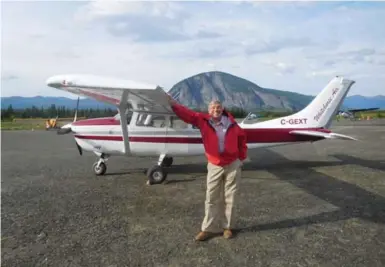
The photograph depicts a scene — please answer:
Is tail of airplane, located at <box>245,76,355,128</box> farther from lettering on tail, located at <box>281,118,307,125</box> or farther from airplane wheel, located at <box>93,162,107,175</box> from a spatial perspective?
airplane wheel, located at <box>93,162,107,175</box>

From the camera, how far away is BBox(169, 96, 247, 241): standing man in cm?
462

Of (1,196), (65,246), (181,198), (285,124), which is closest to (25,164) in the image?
(1,196)

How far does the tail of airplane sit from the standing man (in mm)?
6033

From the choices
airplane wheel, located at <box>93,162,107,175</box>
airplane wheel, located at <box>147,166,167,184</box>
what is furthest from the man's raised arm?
airplane wheel, located at <box>93,162,107,175</box>

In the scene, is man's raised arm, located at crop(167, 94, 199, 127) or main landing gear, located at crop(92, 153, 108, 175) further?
main landing gear, located at crop(92, 153, 108, 175)

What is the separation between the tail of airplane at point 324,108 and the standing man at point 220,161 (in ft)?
19.8

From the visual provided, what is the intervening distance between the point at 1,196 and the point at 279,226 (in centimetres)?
568

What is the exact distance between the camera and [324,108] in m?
10.5

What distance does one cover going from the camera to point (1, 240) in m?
4.65

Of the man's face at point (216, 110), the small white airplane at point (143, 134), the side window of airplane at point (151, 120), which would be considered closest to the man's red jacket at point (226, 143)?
the man's face at point (216, 110)

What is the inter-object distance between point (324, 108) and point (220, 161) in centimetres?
709

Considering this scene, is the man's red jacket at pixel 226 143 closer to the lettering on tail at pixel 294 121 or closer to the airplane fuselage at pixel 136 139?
the airplane fuselage at pixel 136 139

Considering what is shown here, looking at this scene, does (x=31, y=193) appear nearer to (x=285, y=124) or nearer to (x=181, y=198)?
(x=181, y=198)

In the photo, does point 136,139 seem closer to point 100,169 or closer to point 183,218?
point 100,169
